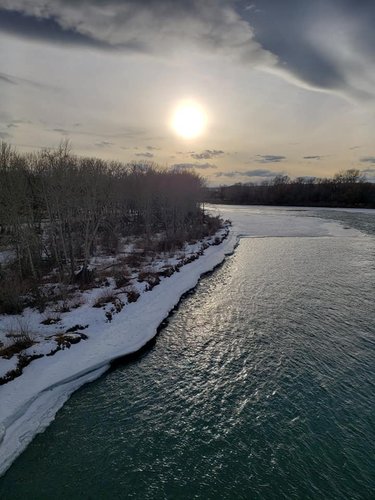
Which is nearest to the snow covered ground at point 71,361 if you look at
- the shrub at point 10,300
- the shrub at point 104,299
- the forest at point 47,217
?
the shrub at point 104,299

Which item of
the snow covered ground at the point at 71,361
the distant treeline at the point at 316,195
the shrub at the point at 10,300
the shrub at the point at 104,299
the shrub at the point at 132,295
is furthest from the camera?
the distant treeline at the point at 316,195

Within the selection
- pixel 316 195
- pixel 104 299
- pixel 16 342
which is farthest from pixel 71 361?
pixel 316 195

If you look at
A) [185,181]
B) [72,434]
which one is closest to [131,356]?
[72,434]

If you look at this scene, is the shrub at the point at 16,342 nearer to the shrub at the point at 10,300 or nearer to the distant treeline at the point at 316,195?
the shrub at the point at 10,300

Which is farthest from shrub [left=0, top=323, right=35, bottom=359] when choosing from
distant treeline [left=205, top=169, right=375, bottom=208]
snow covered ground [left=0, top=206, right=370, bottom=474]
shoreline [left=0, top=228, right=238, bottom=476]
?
distant treeline [left=205, top=169, right=375, bottom=208]

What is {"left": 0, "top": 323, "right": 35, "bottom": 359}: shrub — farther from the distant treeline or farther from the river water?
the distant treeline

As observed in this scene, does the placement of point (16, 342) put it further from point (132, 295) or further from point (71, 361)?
point (132, 295)

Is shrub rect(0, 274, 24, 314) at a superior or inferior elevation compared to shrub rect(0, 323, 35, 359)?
superior
